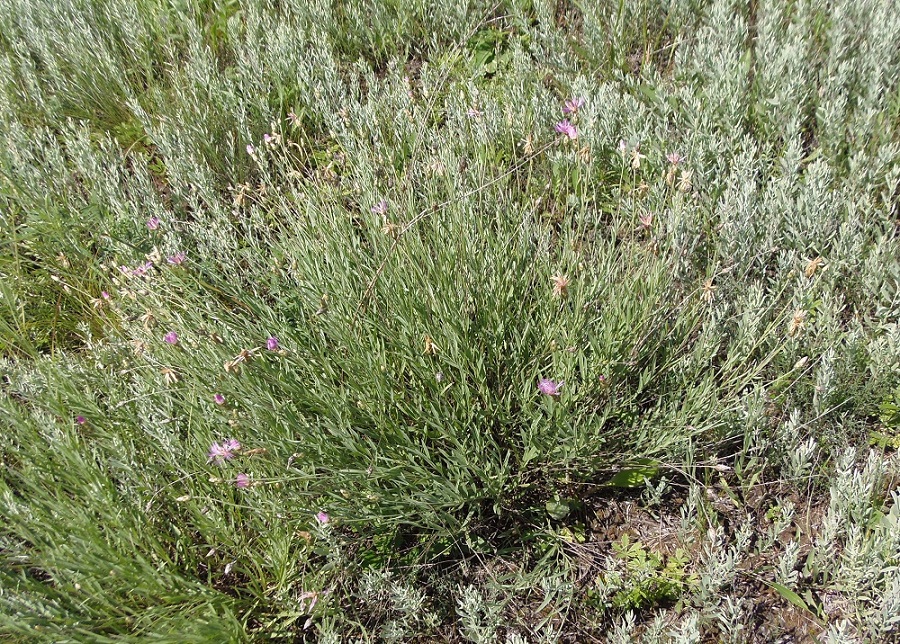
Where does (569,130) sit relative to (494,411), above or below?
above

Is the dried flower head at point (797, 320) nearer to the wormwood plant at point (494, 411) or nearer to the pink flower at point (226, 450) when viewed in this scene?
the wormwood plant at point (494, 411)

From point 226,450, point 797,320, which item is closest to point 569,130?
point 797,320

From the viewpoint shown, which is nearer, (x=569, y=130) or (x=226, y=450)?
(x=226, y=450)

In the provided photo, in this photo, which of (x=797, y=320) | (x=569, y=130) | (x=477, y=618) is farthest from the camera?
(x=569, y=130)

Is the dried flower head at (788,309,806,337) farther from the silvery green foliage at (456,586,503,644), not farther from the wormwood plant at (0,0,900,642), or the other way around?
the silvery green foliage at (456,586,503,644)

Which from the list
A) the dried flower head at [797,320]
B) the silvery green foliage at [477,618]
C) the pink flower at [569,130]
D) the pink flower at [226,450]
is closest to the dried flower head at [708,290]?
the dried flower head at [797,320]

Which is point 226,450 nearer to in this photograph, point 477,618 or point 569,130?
point 477,618

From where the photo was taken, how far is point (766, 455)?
2.18 metres

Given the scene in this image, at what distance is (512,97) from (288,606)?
2.33 m

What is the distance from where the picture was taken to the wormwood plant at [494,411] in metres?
1.84

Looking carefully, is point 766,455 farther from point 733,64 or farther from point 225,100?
point 225,100

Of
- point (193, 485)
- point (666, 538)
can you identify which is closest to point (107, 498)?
point (193, 485)

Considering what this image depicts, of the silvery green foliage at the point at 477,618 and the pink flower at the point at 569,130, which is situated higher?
the pink flower at the point at 569,130

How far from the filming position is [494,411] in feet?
6.93
